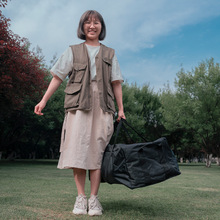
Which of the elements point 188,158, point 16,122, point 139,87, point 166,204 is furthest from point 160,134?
point 188,158

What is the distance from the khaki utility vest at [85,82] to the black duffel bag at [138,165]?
1.85ft

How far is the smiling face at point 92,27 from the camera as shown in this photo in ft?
11.3

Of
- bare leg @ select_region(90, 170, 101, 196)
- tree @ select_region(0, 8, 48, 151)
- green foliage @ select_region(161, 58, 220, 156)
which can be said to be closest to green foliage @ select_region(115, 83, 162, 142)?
green foliage @ select_region(161, 58, 220, 156)

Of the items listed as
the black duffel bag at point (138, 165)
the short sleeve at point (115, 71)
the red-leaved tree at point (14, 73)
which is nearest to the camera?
the black duffel bag at point (138, 165)

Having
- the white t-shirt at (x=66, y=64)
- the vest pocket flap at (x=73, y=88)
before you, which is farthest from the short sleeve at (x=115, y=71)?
the vest pocket flap at (x=73, y=88)

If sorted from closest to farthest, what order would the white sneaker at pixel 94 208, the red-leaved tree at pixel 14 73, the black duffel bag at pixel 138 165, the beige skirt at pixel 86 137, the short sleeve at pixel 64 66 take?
1. the black duffel bag at pixel 138 165
2. the white sneaker at pixel 94 208
3. the beige skirt at pixel 86 137
4. the short sleeve at pixel 64 66
5. the red-leaved tree at pixel 14 73

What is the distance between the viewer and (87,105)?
3184 mm

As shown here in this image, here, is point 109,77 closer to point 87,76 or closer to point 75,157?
point 87,76

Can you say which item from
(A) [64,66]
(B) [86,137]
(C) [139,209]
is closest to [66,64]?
(A) [64,66]

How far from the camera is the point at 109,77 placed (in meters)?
3.46

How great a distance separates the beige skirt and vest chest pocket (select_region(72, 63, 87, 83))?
169 mm

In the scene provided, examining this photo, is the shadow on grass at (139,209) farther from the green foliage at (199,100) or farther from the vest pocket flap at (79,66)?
the green foliage at (199,100)

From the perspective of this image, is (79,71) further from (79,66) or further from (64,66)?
(64,66)

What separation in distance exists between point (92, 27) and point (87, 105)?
3.17ft
